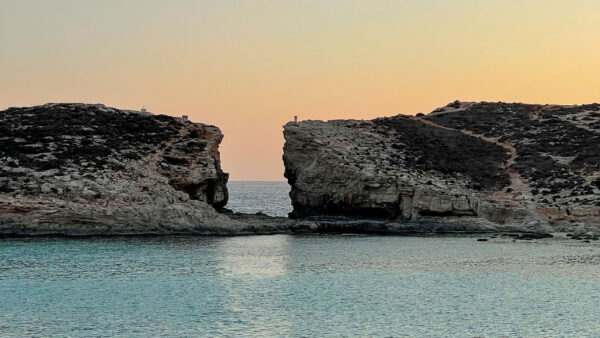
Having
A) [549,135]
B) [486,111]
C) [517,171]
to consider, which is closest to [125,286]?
[517,171]

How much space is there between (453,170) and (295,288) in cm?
3568

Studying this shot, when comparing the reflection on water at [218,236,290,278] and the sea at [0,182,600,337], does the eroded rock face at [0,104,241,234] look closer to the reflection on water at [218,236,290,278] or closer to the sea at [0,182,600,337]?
the sea at [0,182,600,337]

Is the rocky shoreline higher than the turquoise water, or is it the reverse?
the rocky shoreline

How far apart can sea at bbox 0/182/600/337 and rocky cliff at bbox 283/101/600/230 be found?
8598 millimetres

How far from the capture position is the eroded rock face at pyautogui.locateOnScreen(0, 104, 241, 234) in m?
44.3

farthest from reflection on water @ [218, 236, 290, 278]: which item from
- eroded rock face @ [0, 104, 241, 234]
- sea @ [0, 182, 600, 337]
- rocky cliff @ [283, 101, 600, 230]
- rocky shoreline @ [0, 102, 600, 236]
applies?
rocky cliff @ [283, 101, 600, 230]

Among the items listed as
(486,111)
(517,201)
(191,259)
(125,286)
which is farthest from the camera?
A: (486,111)

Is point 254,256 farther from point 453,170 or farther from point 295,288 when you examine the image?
point 453,170

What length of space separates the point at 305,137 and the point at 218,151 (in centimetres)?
704

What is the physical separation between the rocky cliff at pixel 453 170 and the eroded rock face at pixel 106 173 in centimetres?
816

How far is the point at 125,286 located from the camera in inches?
1097

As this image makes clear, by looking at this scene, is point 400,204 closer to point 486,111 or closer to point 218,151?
point 218,151

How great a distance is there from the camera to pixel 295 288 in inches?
1097

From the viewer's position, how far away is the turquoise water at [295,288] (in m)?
20.9
